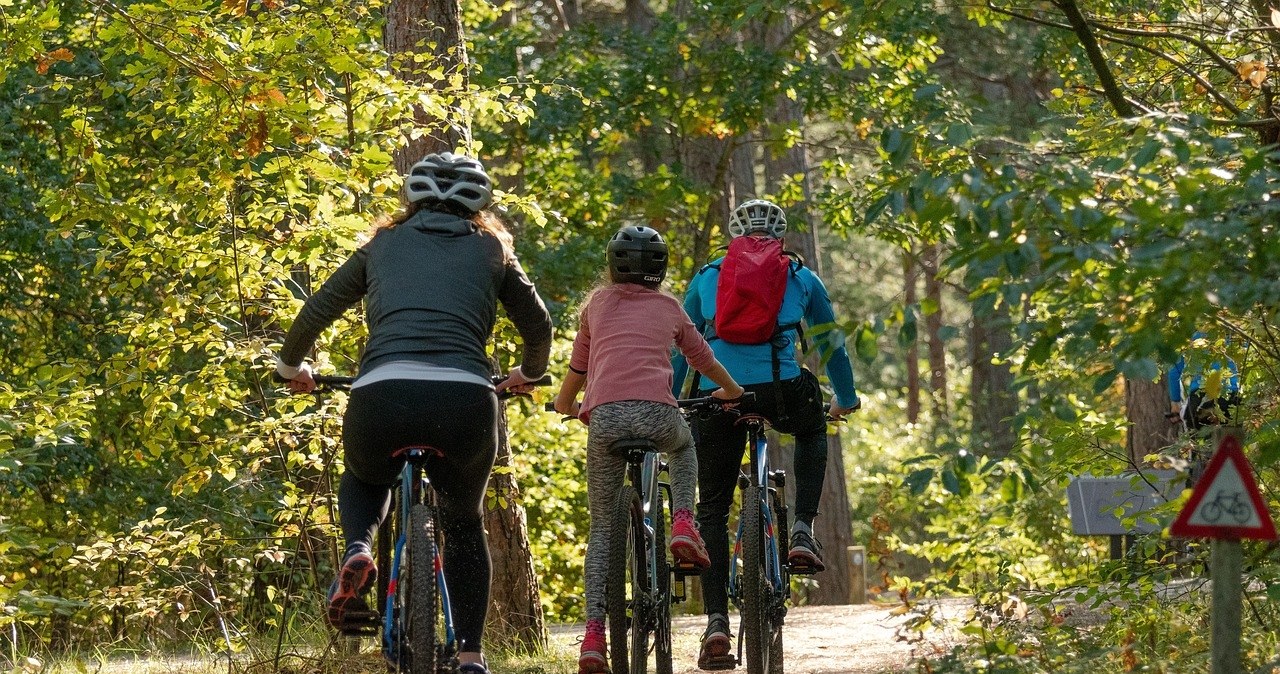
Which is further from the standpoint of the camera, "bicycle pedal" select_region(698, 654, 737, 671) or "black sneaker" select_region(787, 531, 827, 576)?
"black sneaker" select_region(787, 531, 827, 576)

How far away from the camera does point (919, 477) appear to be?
4434 millimetres

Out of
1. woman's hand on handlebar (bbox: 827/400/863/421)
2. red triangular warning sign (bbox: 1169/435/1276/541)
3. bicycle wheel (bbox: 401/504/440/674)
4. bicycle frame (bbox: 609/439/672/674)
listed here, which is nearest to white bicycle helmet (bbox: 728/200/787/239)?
woman's hand on handlebar (bbox: 827/400/863/421)

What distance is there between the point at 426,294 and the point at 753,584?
2.32 m

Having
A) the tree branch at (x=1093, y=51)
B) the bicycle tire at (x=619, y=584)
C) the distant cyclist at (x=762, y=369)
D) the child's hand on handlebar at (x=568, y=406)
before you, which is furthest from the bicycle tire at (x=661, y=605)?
the tree branch at (x=1093, y=51)

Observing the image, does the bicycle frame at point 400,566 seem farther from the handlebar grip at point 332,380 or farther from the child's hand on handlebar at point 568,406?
the child's hand on handlebar at point 568,406

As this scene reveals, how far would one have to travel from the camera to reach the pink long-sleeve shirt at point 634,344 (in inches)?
234

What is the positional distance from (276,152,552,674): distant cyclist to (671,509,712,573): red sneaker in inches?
36.9

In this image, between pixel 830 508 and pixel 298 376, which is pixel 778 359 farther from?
pixel 830 508

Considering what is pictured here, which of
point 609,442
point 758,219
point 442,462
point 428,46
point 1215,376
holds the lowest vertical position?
point 442,462

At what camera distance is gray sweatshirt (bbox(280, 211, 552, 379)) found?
499 centimetres

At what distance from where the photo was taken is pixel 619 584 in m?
5.79

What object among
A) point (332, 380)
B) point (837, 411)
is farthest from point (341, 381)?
point (837, 411)

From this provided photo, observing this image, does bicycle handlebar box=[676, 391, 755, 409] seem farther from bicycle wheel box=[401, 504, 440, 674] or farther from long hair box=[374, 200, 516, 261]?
bicycle wheel box=[401, 504, 440, 674]

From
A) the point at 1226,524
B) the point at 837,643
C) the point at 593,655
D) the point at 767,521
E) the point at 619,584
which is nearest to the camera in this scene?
the point at 1226,524
